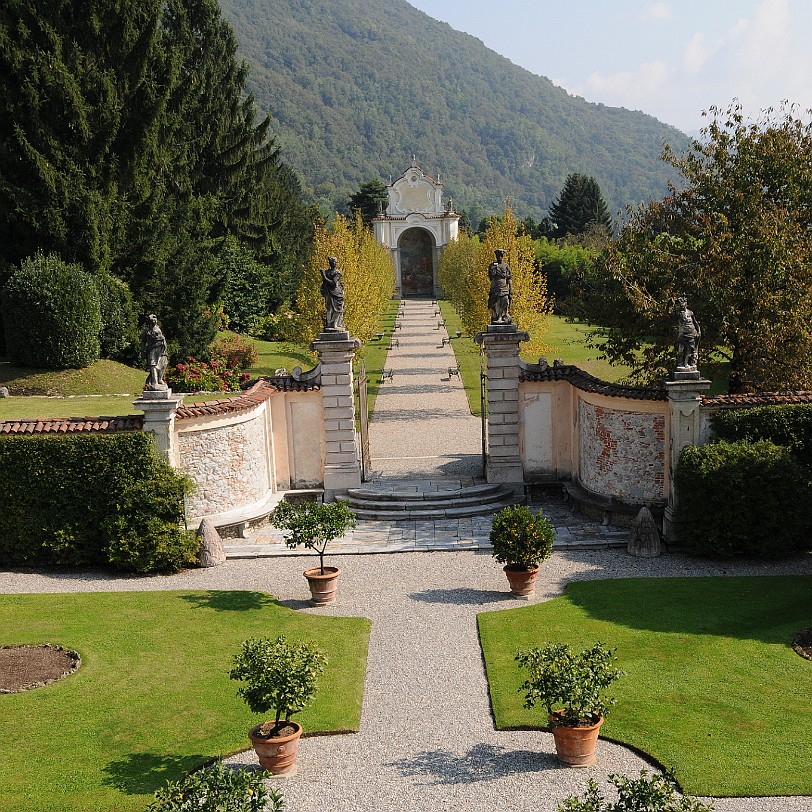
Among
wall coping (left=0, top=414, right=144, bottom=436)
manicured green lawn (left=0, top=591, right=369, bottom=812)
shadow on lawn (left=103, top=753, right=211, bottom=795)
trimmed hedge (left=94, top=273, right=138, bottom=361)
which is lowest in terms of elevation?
shadow on lawn (left=103, top=753, right=211, bottom=795)

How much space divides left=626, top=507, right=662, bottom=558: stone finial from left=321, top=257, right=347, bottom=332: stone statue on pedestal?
318 inches

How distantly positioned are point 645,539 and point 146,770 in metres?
10.8

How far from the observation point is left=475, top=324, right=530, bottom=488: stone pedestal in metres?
20.7

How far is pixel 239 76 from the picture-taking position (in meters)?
49.8

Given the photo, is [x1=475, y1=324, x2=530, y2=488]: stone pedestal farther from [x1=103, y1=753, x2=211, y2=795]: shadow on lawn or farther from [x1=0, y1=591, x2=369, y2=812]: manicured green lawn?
[x1=103, y1=753, x2=211, y2=795]: shadow on lawn

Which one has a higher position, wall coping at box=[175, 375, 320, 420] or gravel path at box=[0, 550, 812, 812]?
wall coping at box=[175, 375, 320, 420]

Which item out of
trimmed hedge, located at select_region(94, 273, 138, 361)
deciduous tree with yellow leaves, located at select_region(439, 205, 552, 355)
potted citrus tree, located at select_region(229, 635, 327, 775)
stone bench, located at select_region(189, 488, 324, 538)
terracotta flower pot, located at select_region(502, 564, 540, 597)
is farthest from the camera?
deciduous tree with yellow leaves, located at select_region(439, 205, 552, 355)

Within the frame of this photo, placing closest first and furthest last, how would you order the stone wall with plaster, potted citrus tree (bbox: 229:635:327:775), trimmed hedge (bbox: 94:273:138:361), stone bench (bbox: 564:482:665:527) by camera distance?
1. potted citrus tree (bbox: 229:635:327:775)
2. the stone wall with plaster
3. stone bench (bbox: 564:482:665:527)
4. trimmed hedge (bbox: 94:273:138:361)

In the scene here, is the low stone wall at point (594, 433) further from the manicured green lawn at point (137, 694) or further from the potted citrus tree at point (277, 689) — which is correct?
the potted citrus tree at point (277, 689)

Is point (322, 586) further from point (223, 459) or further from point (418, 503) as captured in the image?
point (418, 503)

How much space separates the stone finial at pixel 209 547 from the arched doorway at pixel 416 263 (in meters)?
88.0

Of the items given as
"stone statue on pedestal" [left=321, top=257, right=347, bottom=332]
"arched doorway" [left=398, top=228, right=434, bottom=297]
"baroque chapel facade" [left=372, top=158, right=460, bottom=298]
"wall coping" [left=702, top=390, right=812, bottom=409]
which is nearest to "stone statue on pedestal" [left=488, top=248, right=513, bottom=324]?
"stone statue on pedestal" [left=321, top=257, right=347, bottom=332]

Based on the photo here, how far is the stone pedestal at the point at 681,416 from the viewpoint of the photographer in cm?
1731

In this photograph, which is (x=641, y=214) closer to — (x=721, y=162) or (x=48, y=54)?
(x=721, y=162)
